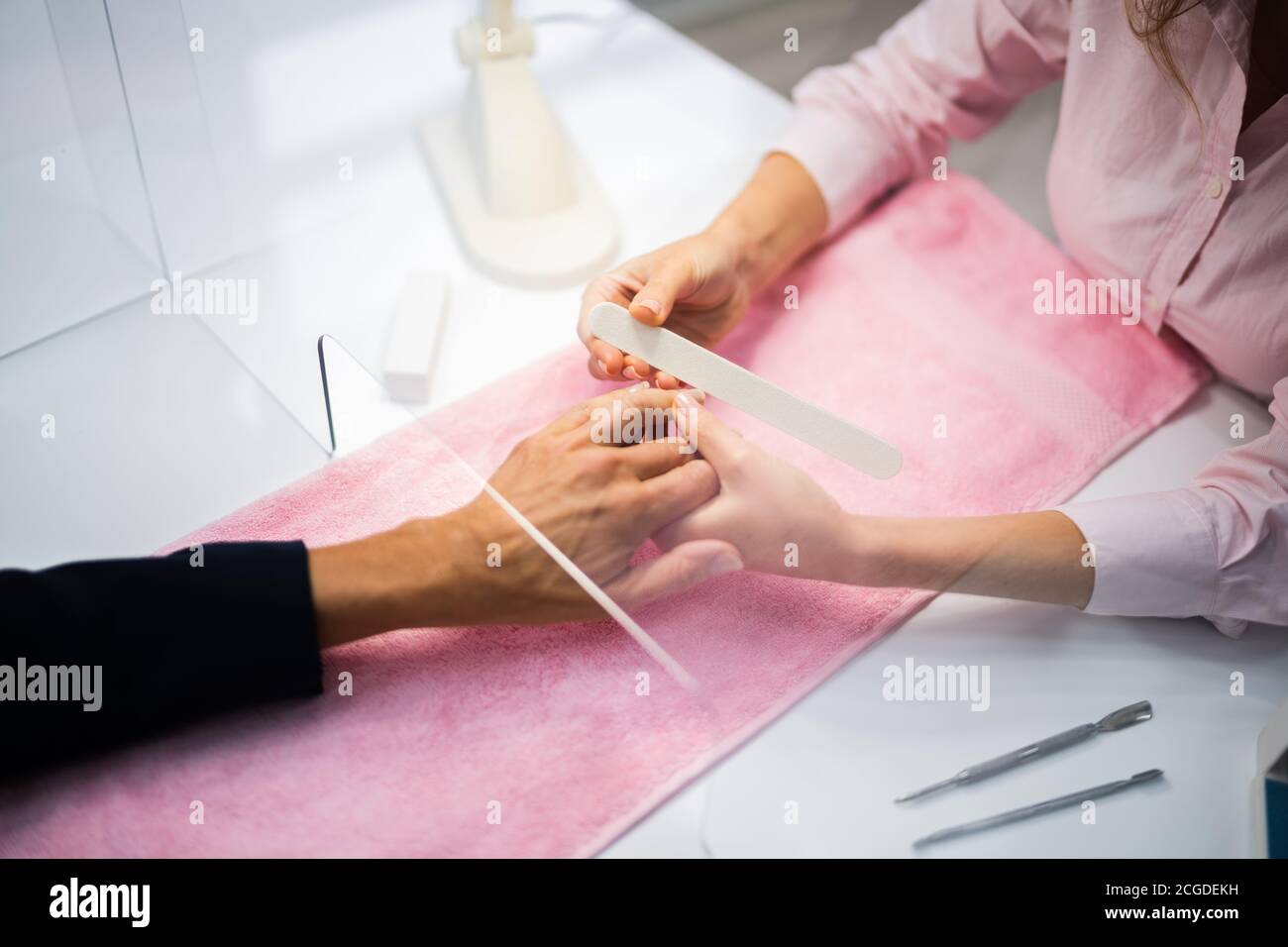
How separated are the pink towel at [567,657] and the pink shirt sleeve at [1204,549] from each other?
75 millimetres

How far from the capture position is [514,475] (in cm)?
74

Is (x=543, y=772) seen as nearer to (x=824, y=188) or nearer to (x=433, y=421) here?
(x=433, y=421)

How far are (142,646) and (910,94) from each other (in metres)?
0.79

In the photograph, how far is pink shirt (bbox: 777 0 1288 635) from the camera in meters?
0.76

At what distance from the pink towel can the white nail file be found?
1cm

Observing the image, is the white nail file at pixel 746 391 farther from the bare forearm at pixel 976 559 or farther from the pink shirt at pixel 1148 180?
the pink shirt at pixel 1148 180

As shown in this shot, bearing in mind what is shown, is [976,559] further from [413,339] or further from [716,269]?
[413,339]

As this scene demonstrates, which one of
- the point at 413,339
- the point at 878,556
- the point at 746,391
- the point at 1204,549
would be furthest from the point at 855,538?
the point at 413,339

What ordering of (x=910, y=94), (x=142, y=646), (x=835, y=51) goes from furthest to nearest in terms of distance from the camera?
(x=835, y=51) < (x=910, y=94) < (x=142, y=646)

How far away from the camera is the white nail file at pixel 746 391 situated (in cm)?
74

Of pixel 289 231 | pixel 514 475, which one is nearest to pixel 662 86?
pixel 289 231

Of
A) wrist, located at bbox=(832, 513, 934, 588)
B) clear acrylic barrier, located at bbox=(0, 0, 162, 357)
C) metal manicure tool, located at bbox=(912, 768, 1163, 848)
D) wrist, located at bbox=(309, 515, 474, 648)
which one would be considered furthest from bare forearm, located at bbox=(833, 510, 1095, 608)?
clear acrylic barrier, located at bbox=(0, 0, 162, 357)

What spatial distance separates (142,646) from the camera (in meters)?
0.67

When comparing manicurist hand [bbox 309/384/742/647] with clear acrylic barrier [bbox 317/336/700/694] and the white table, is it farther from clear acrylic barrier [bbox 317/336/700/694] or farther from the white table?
the white table
